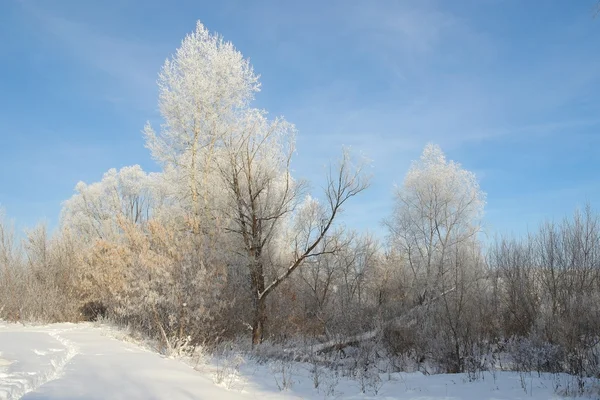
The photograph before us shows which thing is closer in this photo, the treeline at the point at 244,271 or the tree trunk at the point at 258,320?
the treeline at the point at 244,271

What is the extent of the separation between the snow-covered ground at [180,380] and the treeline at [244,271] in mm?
1877

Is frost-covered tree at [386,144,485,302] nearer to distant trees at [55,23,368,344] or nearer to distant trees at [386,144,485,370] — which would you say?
distant trees at [386,144,485,370]

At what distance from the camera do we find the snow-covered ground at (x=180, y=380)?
230 inches

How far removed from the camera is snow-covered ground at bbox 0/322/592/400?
5.84 metres

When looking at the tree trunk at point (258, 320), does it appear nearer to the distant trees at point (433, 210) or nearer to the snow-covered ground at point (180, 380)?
the snow-covered ground at point (180, 380)

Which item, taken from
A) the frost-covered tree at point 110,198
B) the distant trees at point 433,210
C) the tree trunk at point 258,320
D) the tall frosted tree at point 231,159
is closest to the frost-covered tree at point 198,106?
the tall frosted tree at point 231,159

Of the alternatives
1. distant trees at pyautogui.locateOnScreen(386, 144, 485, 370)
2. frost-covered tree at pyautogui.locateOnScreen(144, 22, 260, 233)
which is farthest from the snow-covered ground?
distant trees at pyautogui.locateOnScreen(386, 144, 485, 370)

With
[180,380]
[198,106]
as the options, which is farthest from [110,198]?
[180,380]

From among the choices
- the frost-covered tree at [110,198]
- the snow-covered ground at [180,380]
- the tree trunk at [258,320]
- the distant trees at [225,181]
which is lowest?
the snow-covered ground at [180,380]

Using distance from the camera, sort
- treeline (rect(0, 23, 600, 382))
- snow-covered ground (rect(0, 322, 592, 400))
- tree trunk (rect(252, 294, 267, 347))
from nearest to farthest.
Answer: snow-covered ground (rect(0, 322, 592, 400)) → treeline (rect(0, 23, 600, 382)) → tree trunk (rect(252, 294, 267, 347))

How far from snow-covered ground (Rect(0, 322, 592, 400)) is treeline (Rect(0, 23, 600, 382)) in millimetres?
1877

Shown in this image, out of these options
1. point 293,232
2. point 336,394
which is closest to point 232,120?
point 293,232

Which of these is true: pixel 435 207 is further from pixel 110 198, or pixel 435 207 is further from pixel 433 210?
pixel 110 198

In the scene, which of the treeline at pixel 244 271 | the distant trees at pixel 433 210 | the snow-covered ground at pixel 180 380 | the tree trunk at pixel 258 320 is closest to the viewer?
the snow-covered ground at pixel 180 380
